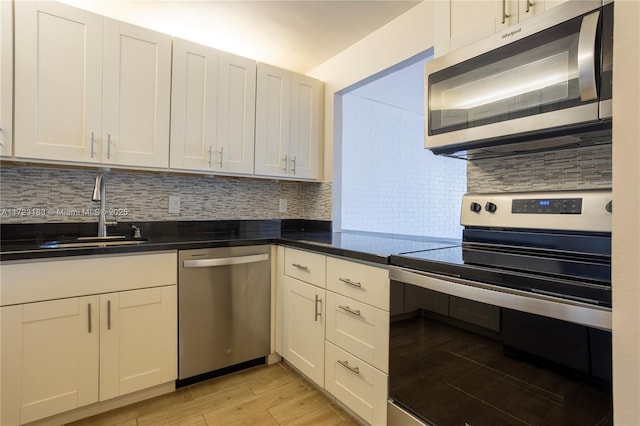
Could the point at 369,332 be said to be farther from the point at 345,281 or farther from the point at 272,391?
the point at 272,391

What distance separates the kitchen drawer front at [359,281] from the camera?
1.40m

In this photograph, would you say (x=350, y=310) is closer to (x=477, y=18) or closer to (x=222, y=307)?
(x=222, y=307)

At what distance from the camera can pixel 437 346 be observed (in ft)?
3.96

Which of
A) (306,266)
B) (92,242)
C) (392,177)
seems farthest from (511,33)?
(392,177)

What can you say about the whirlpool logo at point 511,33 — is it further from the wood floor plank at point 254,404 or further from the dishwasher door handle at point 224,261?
the wood floor plank at point 254,404

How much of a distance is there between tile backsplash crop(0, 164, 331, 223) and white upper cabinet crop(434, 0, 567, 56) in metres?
1.43

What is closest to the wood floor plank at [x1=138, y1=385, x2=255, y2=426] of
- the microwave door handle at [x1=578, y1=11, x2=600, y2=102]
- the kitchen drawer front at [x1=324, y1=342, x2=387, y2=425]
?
the kitchen drawer front at [x1=324, y1=342, x2=387, y2=425]

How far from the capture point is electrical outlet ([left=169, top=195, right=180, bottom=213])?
232cm

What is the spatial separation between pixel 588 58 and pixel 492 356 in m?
0.97

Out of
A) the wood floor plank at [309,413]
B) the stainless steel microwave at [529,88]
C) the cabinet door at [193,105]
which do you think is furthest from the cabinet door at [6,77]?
the stainless steel microwave at [529,88]

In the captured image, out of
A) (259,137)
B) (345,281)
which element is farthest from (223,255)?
(259,137)

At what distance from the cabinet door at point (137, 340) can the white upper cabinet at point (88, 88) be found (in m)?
0.79

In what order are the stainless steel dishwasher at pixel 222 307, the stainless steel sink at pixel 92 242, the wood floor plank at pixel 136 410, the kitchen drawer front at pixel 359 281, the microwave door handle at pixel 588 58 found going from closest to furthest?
the microwave door handle at pixel 588 58 < the kitchen drawer front at pixel 359 281 < the wood floor plank at pixel 136 410 < the stainless steel sink at pixel 92 242 < the stainless steel dishwasher at pixel 222 307

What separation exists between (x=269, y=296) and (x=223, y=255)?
0.45 m
